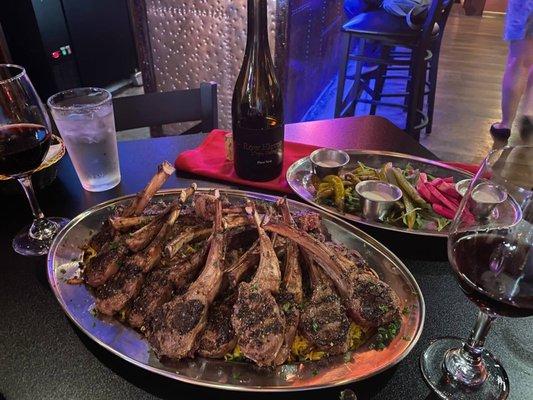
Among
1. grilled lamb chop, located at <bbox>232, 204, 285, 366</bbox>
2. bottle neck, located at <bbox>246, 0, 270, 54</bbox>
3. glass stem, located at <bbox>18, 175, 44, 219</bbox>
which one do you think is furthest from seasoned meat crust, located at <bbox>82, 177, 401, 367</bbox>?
bottle neck, located at <bbox>246, 0, 270, 54</bbox>

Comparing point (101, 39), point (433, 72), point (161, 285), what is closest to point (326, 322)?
point (161, 285)

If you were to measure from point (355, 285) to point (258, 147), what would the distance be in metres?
0.52

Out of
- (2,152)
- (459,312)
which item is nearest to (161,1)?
(2,152)

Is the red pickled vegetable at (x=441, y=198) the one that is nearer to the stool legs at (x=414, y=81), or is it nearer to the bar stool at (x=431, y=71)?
the stool legs at (x=414, y=81)

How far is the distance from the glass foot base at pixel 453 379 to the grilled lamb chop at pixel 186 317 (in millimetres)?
381

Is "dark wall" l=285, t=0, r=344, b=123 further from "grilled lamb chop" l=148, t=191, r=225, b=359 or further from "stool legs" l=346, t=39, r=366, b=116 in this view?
"grilled lamb chop" l=148, t=191, r=225, b=359

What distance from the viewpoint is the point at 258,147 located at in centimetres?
116

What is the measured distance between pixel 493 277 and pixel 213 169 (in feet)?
2.70

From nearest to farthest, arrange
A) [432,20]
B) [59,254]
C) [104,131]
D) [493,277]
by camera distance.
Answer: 1. [493,277]
2. [59,254]
3. [104,131]
4. [432,20]

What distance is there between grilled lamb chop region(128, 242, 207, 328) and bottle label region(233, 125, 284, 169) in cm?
40

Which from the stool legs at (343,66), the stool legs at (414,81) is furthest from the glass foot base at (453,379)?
the stool legs at (343,66)

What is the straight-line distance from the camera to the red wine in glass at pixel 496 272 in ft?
2.08

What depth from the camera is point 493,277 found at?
2.17 feet

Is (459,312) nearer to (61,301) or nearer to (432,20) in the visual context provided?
(61,301)
